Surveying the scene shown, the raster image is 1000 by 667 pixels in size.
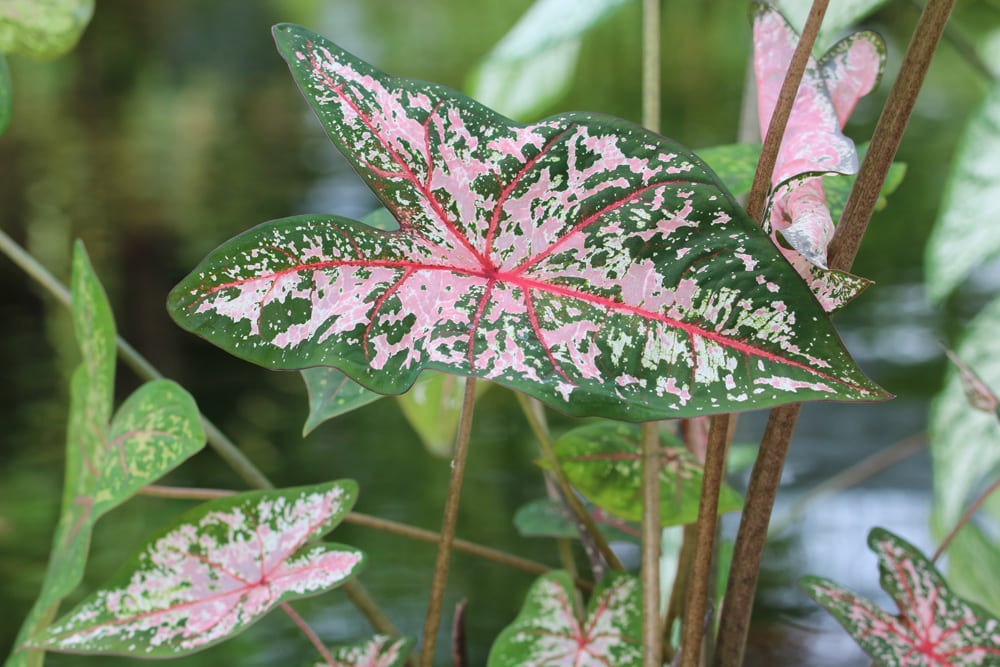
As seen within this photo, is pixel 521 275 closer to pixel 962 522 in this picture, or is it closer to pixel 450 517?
pixel 450 517

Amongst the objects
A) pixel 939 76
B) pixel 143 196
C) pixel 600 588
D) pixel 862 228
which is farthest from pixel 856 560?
pixel 939 76

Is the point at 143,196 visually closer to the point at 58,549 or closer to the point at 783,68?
the point at 58,549

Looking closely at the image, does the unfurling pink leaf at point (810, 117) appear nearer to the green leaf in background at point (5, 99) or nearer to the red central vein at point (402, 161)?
the red central vein at point (402, 161)

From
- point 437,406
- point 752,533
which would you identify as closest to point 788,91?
point 752,533

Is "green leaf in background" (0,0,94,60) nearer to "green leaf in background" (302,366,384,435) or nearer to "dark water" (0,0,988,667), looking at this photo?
"green leaf in background" (302,366,384,435)

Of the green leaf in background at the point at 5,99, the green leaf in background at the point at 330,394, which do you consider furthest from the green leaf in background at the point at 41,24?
the green leaf in background at the point at 330,394
